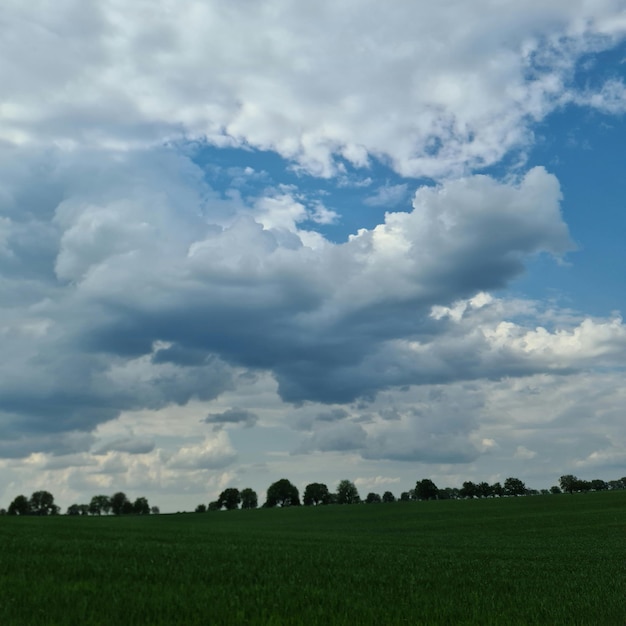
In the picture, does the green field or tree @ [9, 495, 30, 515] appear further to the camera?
tree @ [9, 495, 30, 515]

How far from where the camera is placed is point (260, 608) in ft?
44.6

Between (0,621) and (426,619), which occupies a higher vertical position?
(0,621)

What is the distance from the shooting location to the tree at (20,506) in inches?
7210

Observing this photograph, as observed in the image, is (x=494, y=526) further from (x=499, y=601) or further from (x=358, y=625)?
(x=358, y=625)

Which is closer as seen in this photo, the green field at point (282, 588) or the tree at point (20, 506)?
the green field at point (282, 588)

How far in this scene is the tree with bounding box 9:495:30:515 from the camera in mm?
183125

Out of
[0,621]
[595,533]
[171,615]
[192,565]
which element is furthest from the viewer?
[595,533]

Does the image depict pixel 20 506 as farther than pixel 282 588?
Yes

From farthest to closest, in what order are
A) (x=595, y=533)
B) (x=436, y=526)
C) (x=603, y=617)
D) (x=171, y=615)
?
(x=436, y=526)
(x=595, y=533)
(x=603, y=617)
(x=171, y=615)

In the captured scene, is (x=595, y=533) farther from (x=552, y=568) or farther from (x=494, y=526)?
(x=552, y=568)

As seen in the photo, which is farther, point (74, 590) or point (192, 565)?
point (192, 565)

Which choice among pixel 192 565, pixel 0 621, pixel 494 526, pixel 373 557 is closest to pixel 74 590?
pixel 0 621

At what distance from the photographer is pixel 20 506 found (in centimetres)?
18612

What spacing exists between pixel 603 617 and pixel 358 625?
7213mm
